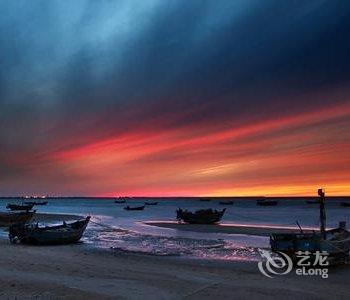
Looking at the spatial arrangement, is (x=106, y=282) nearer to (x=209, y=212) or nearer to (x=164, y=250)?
(x=164, y=250)

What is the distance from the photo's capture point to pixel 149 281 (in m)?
15.2

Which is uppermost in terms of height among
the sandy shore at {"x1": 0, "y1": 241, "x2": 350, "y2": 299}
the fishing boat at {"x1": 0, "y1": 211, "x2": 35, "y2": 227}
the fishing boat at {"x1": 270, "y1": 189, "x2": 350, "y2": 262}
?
the fishing boat at {"x1": 0, "y1": 211, "x2": 35, "y2": 227}

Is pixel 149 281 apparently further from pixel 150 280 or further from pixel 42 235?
pixel 42 235

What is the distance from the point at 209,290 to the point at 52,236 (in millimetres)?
17951

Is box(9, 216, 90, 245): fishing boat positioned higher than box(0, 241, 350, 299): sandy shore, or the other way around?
box(9, 216, 90, 245): fishing boat

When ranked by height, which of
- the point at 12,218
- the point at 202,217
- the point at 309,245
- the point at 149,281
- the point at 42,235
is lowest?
the point at 149,281

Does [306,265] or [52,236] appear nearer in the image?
[306,265]

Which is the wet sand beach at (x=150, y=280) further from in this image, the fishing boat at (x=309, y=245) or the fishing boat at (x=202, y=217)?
the fishing boat at (x=202, y=217)

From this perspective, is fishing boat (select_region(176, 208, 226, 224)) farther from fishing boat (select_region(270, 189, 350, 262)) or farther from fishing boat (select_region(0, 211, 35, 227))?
fishing boat (select_region(270, 189, 350, 262))

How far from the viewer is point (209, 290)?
1380cm

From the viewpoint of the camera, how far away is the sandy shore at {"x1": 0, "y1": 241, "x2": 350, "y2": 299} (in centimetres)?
1321

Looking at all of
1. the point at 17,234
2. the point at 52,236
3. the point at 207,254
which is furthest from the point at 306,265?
the point at 17,234

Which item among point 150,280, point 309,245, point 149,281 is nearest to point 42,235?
point 150,280

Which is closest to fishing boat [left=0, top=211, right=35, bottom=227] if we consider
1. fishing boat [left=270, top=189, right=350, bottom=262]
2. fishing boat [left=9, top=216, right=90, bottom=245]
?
fishing boat [left=9, top=216, right=90, bottom=245]
